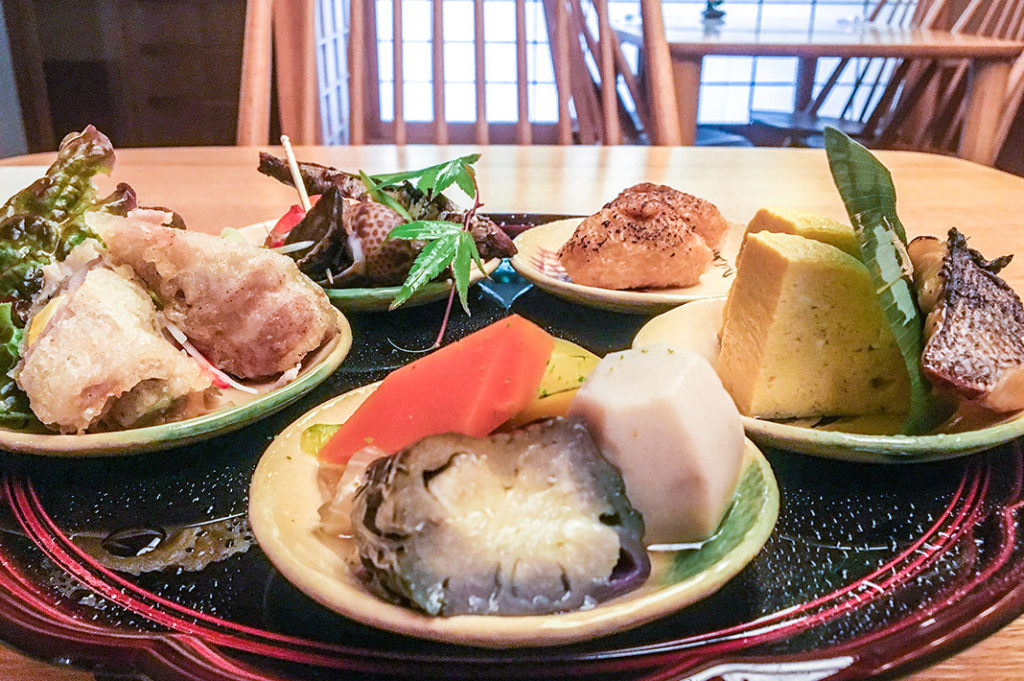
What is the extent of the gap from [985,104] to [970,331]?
150 inches

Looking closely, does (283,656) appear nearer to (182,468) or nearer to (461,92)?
(182,468)

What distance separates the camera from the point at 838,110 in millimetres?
6621

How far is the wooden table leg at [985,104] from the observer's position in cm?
381

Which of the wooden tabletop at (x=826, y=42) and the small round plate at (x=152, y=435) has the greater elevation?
the wooden tabletop at (x=826, y=42)

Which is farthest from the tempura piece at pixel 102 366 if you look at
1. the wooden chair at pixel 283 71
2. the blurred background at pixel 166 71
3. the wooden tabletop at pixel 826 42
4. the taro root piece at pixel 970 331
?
the wooden tabletop at pixel 826 42

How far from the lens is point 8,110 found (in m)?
4.40

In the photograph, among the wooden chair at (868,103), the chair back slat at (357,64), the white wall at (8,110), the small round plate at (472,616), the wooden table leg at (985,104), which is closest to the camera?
the small round plate at (472,616)

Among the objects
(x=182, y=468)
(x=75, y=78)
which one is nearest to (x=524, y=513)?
(x=182, y=468)

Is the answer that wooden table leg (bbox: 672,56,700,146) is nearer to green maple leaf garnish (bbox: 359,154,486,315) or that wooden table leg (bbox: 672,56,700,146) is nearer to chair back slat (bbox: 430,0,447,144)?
chair back slat (bbox: 430,0,447,144)

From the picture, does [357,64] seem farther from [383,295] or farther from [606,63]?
[383,295]

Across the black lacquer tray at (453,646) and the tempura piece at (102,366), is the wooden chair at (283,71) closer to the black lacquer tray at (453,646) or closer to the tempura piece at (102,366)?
the tempura piece at (102,366)

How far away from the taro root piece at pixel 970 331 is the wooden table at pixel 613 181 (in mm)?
631

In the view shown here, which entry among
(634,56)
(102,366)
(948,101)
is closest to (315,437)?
(102,366)

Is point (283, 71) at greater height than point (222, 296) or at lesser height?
greater
